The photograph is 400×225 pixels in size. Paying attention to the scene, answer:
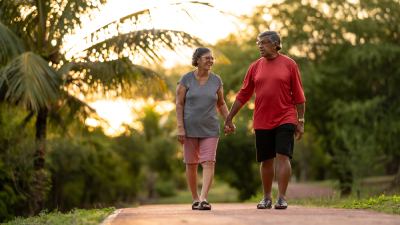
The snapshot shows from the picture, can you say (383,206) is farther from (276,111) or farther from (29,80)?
(29,80)

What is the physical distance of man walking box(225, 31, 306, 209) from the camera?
16.6 ft

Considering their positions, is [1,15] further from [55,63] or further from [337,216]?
[337,216]

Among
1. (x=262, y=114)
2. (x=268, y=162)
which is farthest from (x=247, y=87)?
(x=268, y=162)

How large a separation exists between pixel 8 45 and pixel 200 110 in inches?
193

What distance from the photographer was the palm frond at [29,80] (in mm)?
7251

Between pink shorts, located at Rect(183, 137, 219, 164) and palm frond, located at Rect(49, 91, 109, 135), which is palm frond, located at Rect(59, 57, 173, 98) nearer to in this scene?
palm frond, located at Rect(49, 91, 109, 135)

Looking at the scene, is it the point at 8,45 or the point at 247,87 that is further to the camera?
the point at 8,45

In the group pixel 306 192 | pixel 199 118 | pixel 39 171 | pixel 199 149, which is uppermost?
pixel 199 118

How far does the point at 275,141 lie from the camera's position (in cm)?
520

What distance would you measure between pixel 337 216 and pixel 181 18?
5.53m

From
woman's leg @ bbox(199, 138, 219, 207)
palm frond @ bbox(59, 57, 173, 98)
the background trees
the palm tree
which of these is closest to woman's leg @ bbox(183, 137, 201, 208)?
woman's leg @ bbox(199, 138, 219, 207)

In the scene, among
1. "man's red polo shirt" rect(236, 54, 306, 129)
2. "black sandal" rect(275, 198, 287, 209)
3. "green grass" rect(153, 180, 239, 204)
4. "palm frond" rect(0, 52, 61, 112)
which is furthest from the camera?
"green grass" rect(153, 180, 239, 204)

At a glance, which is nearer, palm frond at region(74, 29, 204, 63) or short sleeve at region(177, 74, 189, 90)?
short sleeve at region(177, 74, 189, 90)

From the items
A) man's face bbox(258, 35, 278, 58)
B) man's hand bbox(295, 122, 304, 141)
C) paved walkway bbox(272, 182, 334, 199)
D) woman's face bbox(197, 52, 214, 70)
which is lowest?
paved walkway bbox(272, 182, 334, 199)
